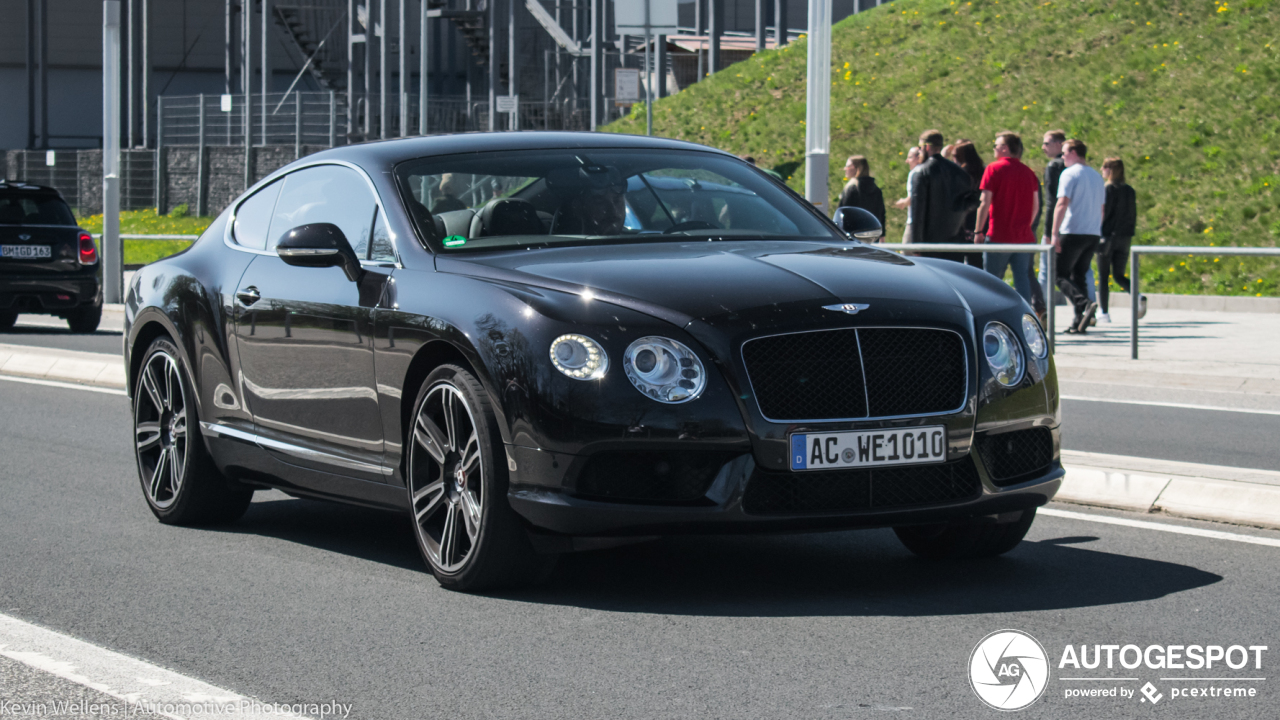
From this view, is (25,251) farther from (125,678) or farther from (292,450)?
(125,678)

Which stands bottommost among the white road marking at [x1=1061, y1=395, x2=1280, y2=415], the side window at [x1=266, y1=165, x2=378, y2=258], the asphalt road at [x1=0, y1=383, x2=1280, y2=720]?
the asphalt road at [x1=0, y1=383, x2=1280, y2=720]

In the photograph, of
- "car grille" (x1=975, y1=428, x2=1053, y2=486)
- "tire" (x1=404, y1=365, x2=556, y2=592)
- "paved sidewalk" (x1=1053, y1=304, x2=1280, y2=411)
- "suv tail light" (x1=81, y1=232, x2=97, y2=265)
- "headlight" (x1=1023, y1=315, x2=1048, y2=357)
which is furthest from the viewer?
"suv tail light" (x1=81, y1=232, x2=97, y2=265)

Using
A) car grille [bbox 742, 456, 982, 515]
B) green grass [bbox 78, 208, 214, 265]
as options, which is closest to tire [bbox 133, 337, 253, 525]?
car grille [bbox 742, 456, 982, 515]

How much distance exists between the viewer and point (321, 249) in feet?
20.5

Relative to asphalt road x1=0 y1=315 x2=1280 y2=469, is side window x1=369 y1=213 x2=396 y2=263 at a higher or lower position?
higher

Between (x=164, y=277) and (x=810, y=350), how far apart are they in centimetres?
355

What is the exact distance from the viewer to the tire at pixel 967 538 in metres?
6.13

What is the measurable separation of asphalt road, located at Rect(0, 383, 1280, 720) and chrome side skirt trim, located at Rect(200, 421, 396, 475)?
Result: 37 centimetres

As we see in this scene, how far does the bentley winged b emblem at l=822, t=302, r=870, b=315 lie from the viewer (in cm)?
538

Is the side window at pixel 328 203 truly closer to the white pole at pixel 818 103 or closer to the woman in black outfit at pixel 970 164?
the white pole at pixel 818 103

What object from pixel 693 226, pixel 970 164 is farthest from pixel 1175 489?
pixel 970 164

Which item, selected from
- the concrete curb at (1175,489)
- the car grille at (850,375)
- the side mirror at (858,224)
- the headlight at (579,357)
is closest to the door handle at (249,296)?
the headlight at (579,357)

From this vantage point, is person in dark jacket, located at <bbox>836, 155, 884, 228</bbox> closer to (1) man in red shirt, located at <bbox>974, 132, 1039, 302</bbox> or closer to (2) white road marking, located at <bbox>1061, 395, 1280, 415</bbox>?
(1) man in red shirt, located at <bbox>974, 132, 1039, 302</bbox>

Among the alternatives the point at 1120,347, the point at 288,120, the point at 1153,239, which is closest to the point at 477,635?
the point at 1120,347
